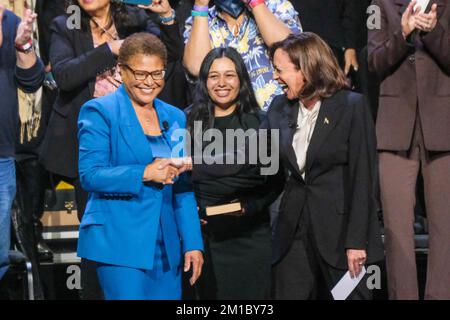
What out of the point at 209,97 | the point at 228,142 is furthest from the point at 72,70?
the point at 228,142

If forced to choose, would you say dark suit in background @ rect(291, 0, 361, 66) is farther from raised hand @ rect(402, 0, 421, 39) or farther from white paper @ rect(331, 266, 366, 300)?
white paper @ rect(331, 266, 366, 300)

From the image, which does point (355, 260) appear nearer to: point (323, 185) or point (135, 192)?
point (323, 185)

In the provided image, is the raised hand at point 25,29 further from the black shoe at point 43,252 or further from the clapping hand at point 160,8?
the black shoe at point 43,252

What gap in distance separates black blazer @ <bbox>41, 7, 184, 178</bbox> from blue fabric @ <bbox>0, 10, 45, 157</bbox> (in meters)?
0.17

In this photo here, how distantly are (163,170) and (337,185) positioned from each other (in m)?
0.92

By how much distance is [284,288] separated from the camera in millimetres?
4266

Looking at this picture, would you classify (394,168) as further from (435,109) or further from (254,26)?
(254,26)

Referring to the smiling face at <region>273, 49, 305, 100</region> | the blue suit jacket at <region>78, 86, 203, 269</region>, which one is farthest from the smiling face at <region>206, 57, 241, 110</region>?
the blue suit jacket at <region>78, 86, 203, 269</region>

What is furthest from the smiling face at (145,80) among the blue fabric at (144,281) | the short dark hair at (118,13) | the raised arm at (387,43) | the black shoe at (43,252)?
the black shoe at (43,252)

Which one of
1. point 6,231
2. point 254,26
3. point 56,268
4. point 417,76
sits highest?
point 254,26

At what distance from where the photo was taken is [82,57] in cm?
483
